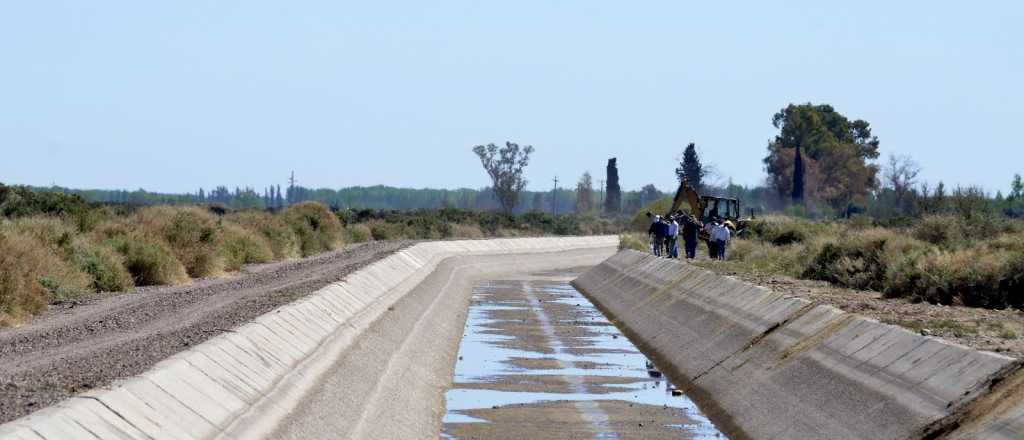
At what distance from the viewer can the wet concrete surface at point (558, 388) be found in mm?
19953

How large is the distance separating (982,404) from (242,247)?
42.4 m

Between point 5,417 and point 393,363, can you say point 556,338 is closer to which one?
point 393,363

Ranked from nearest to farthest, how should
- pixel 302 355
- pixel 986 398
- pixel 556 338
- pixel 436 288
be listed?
pixel 986 398
pixel 302 355
pixel 556 338
pixel 436 288

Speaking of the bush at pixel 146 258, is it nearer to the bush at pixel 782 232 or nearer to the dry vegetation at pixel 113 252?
the dry vegetation at pixel 113 252

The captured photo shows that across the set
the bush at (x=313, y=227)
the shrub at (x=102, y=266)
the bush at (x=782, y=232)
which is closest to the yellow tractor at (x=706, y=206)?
the bush at (x=782, y=232)

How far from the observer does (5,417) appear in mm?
12234

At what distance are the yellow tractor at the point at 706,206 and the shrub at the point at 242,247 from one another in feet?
66.2

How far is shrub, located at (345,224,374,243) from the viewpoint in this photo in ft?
295

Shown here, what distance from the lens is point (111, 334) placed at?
73.4 feet

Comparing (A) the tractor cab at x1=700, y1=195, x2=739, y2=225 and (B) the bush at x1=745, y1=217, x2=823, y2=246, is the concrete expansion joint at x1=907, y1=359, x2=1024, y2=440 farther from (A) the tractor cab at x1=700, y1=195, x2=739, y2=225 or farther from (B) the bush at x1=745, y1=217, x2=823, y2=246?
(A) the tractor cab at x1=700, y1=195, x2=739, y2=225

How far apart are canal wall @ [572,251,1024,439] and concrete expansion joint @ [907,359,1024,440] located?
0.05 feet

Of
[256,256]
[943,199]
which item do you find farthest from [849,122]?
[256,256]

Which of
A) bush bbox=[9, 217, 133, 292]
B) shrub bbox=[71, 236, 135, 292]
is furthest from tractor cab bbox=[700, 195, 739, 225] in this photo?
bush bbox=[9, 217, 133, 292]

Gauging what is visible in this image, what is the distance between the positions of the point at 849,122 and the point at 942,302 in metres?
126
